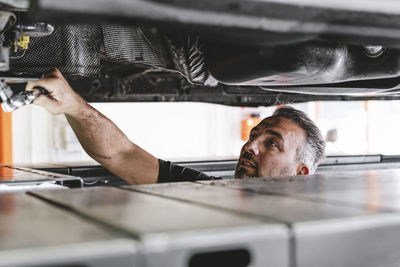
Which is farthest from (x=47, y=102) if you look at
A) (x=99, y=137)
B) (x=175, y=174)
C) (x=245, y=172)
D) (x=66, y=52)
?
(x=245, y=172)

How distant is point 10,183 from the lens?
1.26 meters

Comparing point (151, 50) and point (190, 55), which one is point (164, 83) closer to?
point (151, 50)

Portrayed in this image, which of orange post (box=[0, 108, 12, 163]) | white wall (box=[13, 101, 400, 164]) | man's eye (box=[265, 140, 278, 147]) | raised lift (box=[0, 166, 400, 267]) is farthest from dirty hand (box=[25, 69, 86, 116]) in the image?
orange post (box=[0, 108, 12, 163])

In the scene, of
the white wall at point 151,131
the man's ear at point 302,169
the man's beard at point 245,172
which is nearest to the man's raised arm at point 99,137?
the man's beard at point 245,172

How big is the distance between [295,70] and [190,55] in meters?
0.42

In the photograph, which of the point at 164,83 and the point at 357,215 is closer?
the point at 357,215

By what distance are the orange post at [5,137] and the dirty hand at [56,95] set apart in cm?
286

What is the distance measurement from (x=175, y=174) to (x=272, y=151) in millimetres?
453

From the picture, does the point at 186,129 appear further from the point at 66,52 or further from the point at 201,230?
the point at 201,230

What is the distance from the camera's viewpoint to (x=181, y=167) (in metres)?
2.10

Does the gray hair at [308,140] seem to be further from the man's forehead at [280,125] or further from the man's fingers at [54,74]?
the man's fingers at [54,74]

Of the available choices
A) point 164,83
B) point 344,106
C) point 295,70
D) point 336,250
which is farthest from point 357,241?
point 344,106

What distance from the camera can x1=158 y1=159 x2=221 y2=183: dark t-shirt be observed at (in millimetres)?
2062

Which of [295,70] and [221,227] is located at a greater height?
[295,70]
